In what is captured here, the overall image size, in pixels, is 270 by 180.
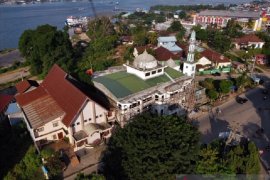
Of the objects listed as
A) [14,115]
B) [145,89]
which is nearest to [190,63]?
[145,89]

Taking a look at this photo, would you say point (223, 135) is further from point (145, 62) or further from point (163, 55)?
point (163, 55)

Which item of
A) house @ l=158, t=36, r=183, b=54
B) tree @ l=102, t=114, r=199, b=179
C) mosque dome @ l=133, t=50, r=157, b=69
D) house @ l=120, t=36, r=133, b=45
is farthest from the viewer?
house @ l=120, t=36, r=133, b=45

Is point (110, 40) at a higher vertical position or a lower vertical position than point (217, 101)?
higher

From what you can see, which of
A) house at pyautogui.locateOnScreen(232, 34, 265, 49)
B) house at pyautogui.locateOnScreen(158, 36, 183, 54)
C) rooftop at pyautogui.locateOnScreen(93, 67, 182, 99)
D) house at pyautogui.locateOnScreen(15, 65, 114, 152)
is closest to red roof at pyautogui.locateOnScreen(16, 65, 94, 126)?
house at pyautogui.locateOnScreen(15, 65, 114, 152)

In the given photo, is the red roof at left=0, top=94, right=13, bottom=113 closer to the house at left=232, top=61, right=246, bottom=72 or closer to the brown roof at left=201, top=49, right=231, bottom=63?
the brown roof at left=201, top=49, right=231, bottom=63

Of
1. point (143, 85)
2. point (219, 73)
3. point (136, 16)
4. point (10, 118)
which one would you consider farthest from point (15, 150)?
point (136, 16)

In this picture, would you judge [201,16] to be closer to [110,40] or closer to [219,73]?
[110,40]
